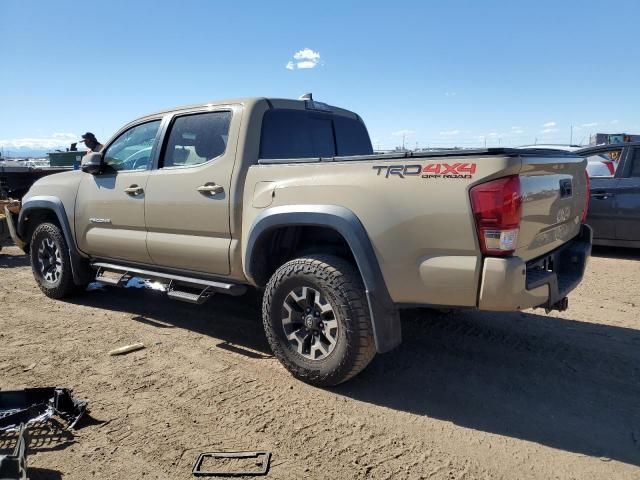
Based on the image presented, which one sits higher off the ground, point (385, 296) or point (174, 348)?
point (385, 296)

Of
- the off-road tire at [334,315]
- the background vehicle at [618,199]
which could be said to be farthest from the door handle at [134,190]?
the background vehicle at [618,199]

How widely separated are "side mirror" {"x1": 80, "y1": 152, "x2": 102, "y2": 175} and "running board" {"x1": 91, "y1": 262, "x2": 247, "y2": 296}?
0.97 m

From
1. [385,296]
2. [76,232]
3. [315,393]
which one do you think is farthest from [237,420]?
[76,232]

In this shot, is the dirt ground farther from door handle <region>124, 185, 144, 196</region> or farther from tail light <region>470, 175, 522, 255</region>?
door handle <region>124, 185, 144, 196</region>

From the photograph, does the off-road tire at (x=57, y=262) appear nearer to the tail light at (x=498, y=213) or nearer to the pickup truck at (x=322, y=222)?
the pickup truck at (x=322, y=222)

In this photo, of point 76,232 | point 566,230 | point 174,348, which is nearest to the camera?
point 566,230

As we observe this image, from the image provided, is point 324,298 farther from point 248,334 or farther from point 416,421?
point 248,334

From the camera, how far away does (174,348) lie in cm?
415

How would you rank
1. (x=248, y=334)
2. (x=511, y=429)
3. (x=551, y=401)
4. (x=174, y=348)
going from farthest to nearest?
(x=248, y=334) → (x=174, y=348) → (x=551, y=401) → (x=511, y=429)

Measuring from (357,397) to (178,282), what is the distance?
1978 millimetres

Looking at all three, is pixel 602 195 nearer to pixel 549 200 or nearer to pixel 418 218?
pixel 549 200

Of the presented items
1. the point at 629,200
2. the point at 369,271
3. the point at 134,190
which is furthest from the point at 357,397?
the point at 629,200

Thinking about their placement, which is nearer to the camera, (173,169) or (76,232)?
(173,169)

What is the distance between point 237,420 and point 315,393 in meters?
0.59
